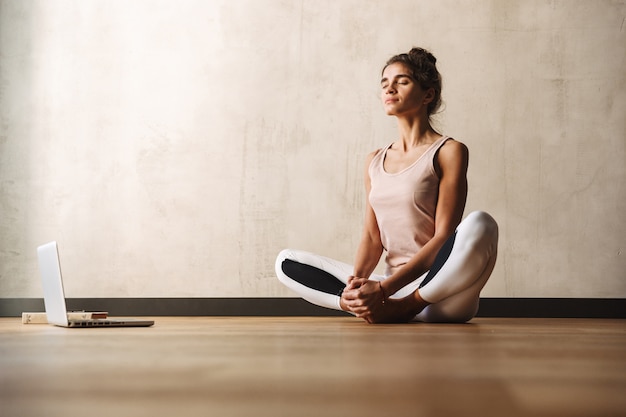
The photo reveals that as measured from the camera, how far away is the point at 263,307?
3779 millimetres

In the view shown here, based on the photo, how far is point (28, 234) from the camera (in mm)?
3984

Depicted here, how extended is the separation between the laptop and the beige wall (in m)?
1.61

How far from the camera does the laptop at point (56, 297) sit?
209cm

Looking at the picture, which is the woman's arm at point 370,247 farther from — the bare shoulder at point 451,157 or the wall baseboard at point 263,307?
the wall baseboard at point 263,307

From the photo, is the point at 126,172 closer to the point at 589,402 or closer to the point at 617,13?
the point at 617,13

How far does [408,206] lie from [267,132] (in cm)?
158

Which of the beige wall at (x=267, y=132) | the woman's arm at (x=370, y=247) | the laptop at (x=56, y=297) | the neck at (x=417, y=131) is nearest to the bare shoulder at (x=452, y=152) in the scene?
the neck at (x=417, y=131)

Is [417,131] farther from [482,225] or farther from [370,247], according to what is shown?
[482,225]

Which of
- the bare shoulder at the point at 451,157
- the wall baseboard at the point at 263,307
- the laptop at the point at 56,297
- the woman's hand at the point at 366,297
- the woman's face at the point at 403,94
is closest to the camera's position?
the laptop at the point at 56,297

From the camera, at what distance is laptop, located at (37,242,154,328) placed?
2088 millimetres

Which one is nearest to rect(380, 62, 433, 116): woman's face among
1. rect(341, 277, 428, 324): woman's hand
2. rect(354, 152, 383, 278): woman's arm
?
rect(354, 152, 383, 278): woman's arm

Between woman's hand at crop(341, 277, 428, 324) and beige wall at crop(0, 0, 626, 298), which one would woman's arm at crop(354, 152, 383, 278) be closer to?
woman's hand at crop(341, 277, 428, 324)

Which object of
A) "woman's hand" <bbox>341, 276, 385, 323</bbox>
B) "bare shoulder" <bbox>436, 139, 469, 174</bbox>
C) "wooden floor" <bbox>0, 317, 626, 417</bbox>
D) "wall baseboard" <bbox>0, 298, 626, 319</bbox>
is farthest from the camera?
"wall baseboard" <bbox>0, 298, 626, 319</bbox>

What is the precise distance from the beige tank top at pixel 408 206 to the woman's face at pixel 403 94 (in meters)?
0.17
